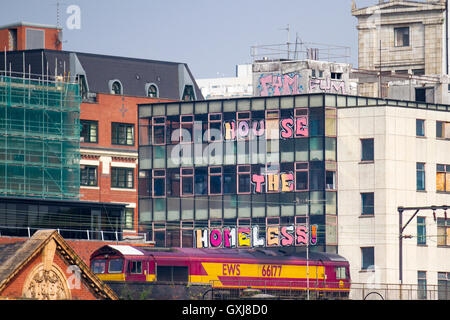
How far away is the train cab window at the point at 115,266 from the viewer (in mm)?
78438

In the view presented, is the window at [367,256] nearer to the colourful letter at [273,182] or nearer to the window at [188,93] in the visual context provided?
the colourful letter at [273,182]

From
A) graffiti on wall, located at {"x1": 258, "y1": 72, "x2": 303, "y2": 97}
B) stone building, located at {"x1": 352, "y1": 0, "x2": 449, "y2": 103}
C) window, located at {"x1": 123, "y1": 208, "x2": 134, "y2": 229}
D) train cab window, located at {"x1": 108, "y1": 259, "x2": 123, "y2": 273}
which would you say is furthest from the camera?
stone building, located at {"x1": 352, "y1": 0, "x2": 449, "y2": 103}

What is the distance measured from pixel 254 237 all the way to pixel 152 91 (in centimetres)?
2966

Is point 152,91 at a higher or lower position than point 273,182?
higher

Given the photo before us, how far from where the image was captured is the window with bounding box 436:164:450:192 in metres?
106

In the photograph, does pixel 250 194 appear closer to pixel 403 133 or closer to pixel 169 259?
pixel 403 133

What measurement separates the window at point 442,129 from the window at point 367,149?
23.5 ft

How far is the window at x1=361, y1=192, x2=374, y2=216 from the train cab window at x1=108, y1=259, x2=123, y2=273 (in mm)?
30867

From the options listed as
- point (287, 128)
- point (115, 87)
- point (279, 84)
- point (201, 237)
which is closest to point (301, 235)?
point (287, 128)

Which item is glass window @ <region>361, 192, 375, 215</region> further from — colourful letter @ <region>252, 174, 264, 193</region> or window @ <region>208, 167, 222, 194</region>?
window @ <region>208, 167, 222, 194</region>

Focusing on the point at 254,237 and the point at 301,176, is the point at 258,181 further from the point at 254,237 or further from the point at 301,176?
the point at 254,237

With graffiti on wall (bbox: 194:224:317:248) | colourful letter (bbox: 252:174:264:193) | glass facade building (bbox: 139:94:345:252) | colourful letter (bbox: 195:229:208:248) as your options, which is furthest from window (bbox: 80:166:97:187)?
colourful letter (bbox: 252:174:264:193)

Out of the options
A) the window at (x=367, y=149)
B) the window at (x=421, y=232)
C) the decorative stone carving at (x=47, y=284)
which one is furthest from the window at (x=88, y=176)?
the decorative stone carving at (x=47, y=284)

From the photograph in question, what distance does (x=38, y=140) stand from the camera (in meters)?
106
